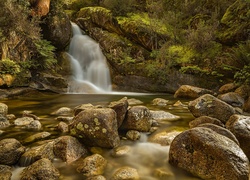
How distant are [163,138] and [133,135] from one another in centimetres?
67

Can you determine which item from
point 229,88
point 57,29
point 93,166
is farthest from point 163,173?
point 57,29

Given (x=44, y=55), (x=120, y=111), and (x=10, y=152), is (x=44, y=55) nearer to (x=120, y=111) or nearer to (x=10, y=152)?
(x=120, y=111)

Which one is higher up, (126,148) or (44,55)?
(44,55)

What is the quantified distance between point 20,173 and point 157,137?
2.80 meters

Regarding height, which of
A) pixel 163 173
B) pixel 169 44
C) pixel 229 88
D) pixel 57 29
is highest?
pixel 57 29

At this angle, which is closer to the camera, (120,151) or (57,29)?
(120,151)

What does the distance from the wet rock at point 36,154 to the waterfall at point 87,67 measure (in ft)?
30.5

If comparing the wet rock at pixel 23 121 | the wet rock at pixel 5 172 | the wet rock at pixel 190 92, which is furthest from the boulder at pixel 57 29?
the wet rock at pixel 5 172

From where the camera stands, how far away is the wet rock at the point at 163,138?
4.60m

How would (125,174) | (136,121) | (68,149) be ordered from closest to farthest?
(125,174) → (68,149) → (136,121)

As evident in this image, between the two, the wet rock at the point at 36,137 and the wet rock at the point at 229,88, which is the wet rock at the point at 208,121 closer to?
the wet rock at the point at 36,137

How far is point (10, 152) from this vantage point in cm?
373

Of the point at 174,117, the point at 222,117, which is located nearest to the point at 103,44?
the point at 174,117

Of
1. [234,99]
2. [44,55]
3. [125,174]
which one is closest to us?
[125,174]
